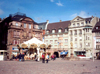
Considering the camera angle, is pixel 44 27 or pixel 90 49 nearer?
pixel 90 49

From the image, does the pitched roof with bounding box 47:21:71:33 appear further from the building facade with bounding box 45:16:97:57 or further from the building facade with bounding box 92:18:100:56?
the building facade with bounding box 92:18:100:56

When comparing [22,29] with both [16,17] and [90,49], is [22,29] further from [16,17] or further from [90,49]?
[90,49]

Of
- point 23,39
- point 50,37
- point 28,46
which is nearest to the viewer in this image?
point 28,46

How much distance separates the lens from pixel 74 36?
61562 mm

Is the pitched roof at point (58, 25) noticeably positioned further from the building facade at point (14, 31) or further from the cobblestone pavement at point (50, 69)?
the cobblestone pavement at point (50, 69)

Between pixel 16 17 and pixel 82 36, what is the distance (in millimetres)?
23264

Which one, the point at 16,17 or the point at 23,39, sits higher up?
the point at 16,17

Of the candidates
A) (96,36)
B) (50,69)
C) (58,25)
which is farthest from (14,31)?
(50,69)

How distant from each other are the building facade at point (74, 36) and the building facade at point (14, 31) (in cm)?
1005

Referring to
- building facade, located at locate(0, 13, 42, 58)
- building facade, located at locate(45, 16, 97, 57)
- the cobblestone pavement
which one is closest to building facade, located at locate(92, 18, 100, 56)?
building facade, located at locate(45, 16, 97, 57)

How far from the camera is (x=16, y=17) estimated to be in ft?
186

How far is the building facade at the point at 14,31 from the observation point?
172 ft

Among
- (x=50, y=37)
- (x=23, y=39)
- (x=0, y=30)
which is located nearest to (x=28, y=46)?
(x=23, y=39)

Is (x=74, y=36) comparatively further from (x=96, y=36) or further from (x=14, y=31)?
(x=14, y=31)
